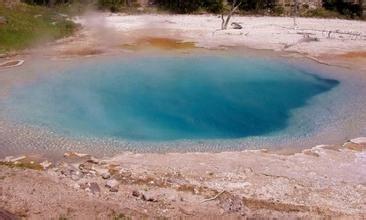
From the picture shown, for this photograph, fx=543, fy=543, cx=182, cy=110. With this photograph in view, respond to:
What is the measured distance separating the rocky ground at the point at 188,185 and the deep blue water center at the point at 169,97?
2.55 metres

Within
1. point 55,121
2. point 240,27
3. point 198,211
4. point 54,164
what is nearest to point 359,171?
point 198,211

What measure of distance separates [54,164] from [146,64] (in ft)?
39.6

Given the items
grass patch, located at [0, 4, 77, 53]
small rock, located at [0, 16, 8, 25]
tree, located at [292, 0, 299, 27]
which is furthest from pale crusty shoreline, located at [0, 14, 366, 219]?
tree, located at [292, 0, 299, 27]

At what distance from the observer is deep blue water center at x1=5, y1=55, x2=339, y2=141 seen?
20.9 metres

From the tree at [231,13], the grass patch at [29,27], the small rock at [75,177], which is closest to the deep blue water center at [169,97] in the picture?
the small rock at [75,177]

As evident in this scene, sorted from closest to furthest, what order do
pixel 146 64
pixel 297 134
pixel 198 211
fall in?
pixel 198 211 → pixel 297 134 → pixel 146 64

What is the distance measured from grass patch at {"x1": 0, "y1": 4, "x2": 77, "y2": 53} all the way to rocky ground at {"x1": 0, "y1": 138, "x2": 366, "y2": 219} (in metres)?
14.2

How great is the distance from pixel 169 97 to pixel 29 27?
12.4 m

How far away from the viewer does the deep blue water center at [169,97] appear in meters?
20.9

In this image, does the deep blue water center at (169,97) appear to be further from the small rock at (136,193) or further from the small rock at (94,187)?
the small rock at (136,193)

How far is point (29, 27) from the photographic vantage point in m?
32.3

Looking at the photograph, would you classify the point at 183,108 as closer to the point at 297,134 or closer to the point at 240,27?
the point at 297,134

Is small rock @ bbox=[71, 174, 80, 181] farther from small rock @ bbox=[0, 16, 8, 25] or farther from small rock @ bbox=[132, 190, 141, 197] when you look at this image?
small rock @ bbox=[0, 16, 8, 25]

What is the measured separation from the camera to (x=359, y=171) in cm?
1747
